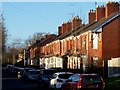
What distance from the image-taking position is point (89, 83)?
2662cm

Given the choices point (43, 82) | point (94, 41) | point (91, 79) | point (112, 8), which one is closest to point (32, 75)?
point (94, 41)

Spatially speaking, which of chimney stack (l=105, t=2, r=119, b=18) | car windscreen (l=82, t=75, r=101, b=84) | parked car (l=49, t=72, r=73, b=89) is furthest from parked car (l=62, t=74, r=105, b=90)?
chimney stack (l=105, t=2, r=119, b=18)

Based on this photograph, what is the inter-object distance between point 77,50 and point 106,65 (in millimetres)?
11755

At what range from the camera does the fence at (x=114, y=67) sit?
145ft

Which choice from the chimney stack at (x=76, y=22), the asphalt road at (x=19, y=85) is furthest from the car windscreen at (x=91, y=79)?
the chimney stack at (x=76, y=22)

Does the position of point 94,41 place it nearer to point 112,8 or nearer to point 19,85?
point 112,8

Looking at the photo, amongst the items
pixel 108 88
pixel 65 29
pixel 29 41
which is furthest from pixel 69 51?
pixel 29 41

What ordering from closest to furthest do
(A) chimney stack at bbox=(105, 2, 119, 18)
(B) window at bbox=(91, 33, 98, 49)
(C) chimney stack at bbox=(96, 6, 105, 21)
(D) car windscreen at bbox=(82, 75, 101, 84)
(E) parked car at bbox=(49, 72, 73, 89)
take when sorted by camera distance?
(D) car windscreen at bbox=(82, 75, 101, 84) → (E) parked car at bbox=(49, 72, 73, 89) → (B) window at bbox=(91, 33, 98, 49) → (A) chimney stack at bbox=(105, 2, 119, 18) → (C) chimney stack at bbox=(96, 6, 105, 21)

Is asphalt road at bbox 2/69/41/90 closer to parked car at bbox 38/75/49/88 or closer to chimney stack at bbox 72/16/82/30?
parked car at bbox 38/75/49/88

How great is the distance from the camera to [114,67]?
45000 millimetres

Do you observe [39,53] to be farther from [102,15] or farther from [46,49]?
[102,15]

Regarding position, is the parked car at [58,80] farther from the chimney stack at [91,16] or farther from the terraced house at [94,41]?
the chimney stack at [91,16]

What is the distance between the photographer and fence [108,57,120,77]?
44125 millimetres

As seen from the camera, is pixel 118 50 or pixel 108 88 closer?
pixel 108 88
